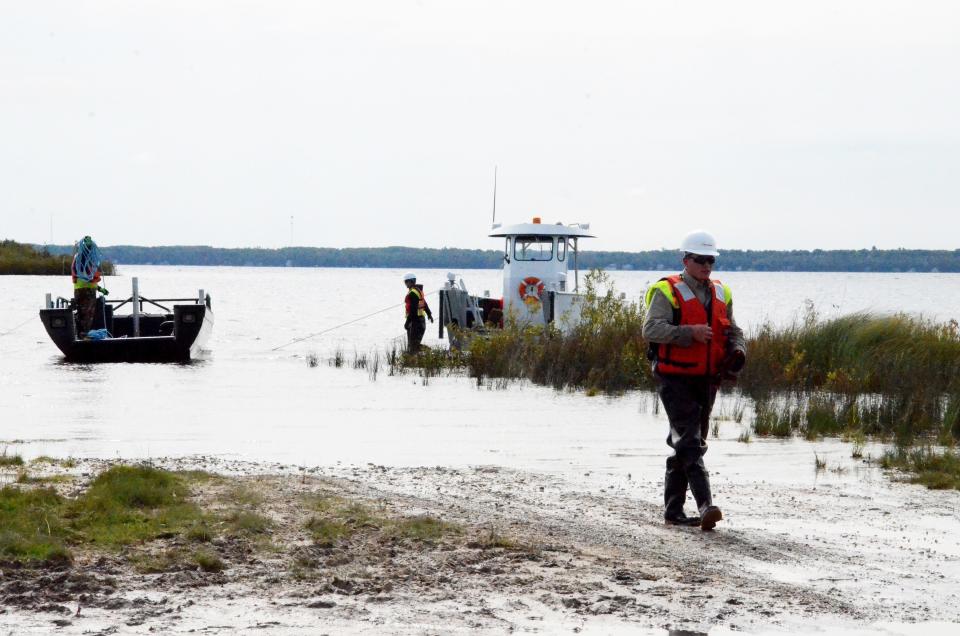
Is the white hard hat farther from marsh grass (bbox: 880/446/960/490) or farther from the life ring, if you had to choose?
the life ring

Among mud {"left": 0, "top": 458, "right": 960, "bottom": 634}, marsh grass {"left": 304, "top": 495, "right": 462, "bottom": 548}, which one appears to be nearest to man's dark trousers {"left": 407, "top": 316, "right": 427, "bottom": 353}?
mud {"left": 0, "top": 458, "right": 960, "bottom": 634}

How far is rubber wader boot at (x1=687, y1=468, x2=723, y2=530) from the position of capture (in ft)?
24.3

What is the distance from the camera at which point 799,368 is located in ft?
58.0

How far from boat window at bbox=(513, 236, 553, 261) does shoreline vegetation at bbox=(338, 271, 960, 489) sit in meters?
4.45

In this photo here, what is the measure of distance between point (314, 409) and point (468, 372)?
5.23 m

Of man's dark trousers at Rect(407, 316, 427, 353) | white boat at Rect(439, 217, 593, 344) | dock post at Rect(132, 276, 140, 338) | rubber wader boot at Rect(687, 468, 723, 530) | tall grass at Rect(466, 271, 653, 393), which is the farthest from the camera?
white boat at Rect(439, 217, 593, 344)

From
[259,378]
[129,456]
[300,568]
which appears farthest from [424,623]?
[259,378]

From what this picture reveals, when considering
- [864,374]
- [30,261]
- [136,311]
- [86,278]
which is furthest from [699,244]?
[30,261]

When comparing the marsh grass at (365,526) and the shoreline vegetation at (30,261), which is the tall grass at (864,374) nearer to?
the marsh grass at (365,526)

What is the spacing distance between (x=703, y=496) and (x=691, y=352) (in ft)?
2.93

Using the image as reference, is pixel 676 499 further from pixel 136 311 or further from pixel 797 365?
pixel 136 311

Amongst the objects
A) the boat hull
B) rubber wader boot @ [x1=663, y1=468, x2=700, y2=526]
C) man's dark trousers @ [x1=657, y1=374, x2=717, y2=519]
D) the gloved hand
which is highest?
the gloved hand

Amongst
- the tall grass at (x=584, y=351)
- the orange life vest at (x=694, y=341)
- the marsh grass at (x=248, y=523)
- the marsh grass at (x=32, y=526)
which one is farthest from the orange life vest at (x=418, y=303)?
the marsh grass at (x=248, y=523)

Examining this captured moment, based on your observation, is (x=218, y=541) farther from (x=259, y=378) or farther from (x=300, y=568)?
(x=259, y=378)
